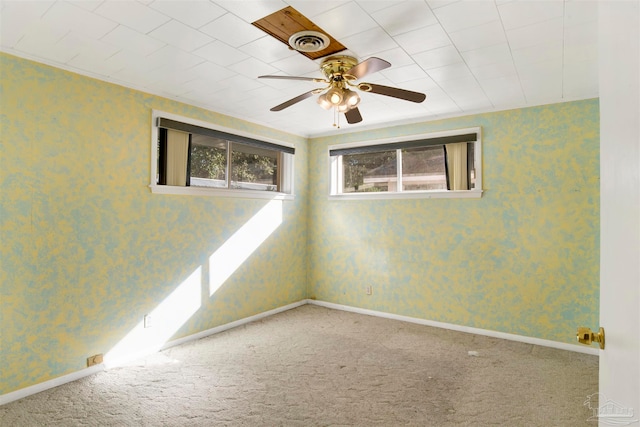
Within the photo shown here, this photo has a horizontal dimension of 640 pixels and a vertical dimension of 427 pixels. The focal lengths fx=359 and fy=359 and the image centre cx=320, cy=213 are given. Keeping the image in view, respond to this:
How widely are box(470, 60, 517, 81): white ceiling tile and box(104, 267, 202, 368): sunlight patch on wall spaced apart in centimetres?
316

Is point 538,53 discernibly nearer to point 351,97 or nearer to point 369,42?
point 369,42

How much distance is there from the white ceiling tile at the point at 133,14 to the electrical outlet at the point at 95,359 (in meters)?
2.51

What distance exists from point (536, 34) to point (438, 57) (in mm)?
598

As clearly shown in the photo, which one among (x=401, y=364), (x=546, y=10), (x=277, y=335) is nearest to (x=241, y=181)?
(x=277, y=335)

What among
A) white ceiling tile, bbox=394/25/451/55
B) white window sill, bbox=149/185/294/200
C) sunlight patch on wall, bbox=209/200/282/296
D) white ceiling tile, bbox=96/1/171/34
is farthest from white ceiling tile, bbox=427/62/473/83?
sunlight patch on wall, bbox=209/200/282/296

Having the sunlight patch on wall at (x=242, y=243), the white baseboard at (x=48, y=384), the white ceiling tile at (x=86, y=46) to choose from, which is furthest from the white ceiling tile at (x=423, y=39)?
the white baseboard at (x=48, y=384)

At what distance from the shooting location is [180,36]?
2.26 m

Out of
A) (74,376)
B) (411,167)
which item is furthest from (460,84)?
(74,376)

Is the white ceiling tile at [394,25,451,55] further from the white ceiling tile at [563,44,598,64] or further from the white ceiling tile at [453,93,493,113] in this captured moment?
the white ceiling tile at [453,93,493,113]

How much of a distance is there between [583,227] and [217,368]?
353cm

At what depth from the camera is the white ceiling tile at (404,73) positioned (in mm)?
2760

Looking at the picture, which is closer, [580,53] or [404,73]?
[580,53]

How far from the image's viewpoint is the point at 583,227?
335cm

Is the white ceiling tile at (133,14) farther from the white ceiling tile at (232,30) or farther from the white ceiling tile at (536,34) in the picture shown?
the white ceiling tile at (536,34)
